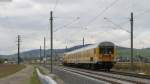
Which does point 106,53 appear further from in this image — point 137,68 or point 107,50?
point 137,68

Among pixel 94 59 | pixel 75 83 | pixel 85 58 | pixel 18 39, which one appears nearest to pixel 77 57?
pixel 85 58

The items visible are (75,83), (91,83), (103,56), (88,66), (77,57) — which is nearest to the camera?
(91,83)

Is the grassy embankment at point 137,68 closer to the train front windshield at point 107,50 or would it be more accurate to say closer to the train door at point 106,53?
the train door at point 106,53

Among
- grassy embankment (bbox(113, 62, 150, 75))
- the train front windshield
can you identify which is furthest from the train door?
grassy embankment (bbox(113, 62, 150, 75))

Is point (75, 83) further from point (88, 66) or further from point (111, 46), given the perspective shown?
point (88, 66)

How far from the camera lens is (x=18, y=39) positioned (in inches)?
5620

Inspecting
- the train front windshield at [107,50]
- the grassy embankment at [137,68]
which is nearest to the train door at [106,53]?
the train front windshield at [107,50]

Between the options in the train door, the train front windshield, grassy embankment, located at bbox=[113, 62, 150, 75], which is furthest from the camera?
grassy embankment, located at bbox=[113, 62, 150, 75]

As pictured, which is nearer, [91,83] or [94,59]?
[91,83]

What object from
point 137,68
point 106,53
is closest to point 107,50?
point 106,53

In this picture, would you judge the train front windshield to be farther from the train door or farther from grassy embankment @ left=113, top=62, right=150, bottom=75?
grassy embankment @ left=113, top=62, right=150, bottom=75

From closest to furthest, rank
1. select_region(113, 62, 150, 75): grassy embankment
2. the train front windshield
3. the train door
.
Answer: the train door, the train front windshield, select_region(113, 62, 150, 75): grassy embankment

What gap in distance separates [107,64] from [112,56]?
1121 millimetres

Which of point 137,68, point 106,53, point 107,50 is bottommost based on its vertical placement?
point 137,68
